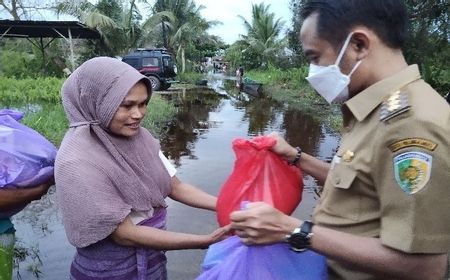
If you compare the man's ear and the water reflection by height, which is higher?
the man's ear

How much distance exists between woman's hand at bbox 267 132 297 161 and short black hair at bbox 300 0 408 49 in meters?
0.44

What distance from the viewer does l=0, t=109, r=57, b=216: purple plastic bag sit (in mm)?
1735

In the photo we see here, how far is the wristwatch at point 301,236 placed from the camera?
3.53 feet

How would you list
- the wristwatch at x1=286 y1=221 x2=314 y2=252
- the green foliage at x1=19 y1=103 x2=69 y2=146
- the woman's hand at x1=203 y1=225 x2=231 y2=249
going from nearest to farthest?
the wristwatch at x1=286 y1=221 x2=314 y2=252 < the woman's hand at x1=203 y1=225 x2=231 y2=249 < the green foliage at x1=19 y1=103 x2=69 y2=146

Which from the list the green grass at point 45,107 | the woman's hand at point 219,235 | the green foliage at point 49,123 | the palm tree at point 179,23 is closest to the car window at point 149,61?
the green grass at point 45,107

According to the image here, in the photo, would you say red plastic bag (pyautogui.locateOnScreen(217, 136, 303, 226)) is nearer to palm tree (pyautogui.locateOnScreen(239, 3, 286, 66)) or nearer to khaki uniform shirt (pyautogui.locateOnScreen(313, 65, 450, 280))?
khaki uniform shirt (pyautogui.locateOnScreen(313, 65, 450, 280))

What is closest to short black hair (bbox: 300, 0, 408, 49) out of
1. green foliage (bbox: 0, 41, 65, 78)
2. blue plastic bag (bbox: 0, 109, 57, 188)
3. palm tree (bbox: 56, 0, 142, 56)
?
blue plastic bag (bbox: 0, 109, 57, 188)

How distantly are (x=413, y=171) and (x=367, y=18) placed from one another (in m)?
0.42

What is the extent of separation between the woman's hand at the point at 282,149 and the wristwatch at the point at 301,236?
425mm

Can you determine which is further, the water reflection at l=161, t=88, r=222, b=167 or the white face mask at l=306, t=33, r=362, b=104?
the water reflection at l=161, t=88, r=222, b=167

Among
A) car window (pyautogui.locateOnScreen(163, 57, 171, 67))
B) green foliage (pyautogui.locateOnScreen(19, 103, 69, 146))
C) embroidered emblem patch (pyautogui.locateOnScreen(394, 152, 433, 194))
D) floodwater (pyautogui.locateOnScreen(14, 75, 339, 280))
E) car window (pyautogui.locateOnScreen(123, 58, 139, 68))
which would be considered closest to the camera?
embroidered emblem patch (pyautogui.locateOnScreen(394, 152, 433, 194))

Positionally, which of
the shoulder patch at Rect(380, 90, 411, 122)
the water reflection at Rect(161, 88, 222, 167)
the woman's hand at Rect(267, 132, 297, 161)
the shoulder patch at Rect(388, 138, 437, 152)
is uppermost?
the shoulder patch at Rect(380, 90, 411, 122)

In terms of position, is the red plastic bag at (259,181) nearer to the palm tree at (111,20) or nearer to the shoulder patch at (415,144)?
the shoulder patch at (415,144)

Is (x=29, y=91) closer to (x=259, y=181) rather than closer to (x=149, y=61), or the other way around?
(x=149, y=61)
